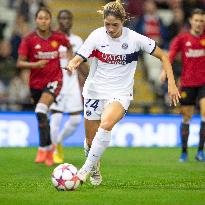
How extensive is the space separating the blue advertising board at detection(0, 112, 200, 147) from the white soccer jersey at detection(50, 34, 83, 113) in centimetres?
275

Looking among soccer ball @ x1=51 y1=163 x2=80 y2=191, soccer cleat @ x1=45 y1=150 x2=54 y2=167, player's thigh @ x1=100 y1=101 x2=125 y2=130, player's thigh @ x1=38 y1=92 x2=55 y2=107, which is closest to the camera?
soccer ball @ x1=51 y1=163 x2=80 y2=191

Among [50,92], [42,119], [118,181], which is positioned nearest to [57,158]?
[42,119]

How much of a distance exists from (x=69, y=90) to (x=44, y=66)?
237cm

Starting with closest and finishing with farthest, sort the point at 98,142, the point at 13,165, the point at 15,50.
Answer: the point at 98,142 < the point at 13,165 < the point at 15,50

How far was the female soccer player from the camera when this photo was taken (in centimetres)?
1080

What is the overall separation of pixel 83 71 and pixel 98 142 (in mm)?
4466

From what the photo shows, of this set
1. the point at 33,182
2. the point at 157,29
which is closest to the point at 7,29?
the point at 157,29

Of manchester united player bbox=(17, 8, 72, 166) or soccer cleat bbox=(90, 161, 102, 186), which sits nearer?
soccer cleat bbox=(90, 161, 102, 186)

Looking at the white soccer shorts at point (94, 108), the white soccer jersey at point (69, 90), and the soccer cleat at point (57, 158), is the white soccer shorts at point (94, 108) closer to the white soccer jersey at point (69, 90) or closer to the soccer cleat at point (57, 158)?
the soccer cleat at point (57, 158)

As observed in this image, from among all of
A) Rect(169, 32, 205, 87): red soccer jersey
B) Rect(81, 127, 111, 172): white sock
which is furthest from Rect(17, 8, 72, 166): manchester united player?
Rect(81, 127, 111, 172): white sock

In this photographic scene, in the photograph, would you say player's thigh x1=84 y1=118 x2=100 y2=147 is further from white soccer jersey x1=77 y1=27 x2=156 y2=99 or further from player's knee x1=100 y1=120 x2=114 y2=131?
player's knee x1=100 y1=120 x2=114 y2=131

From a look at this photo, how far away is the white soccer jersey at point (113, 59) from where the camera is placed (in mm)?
10992

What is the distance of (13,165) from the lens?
14.2 meters

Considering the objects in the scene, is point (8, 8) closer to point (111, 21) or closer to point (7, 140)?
point (7, 140)
